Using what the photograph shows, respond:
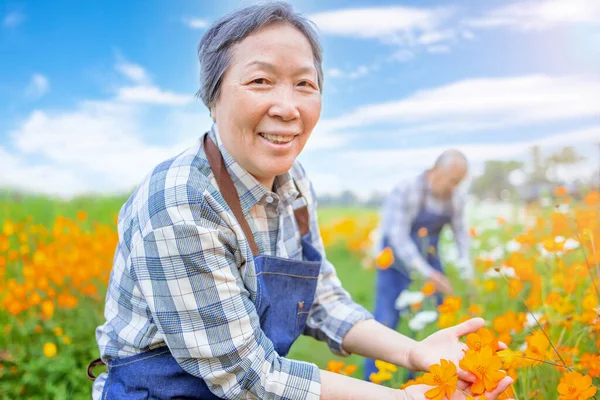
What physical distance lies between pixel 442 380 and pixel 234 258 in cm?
53

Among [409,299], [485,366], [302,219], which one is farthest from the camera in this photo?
[409,299]

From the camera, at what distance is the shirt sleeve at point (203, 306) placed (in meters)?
1.27

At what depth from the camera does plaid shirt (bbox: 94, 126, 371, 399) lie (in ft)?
4.18

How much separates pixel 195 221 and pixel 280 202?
35 cm

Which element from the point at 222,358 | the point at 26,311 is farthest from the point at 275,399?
the point at 26,311

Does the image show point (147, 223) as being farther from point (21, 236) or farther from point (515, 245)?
point (21, 236)

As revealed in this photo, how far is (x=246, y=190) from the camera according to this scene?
4.91ft

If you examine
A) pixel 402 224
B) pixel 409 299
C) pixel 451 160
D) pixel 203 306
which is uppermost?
pixel 451 160

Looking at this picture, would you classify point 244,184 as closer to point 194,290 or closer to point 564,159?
point 194,290

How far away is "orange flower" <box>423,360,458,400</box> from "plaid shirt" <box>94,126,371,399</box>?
0.85 ft

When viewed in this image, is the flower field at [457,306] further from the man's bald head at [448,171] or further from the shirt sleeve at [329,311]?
the man's bald head at [448,171]

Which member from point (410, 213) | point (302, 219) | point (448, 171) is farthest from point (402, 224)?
point (302, 219)

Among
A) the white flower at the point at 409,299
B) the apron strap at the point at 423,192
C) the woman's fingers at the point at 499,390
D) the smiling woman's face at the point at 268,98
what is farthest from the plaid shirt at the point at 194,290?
the apron strap at the point at 423,192

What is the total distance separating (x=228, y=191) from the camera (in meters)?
1.45
